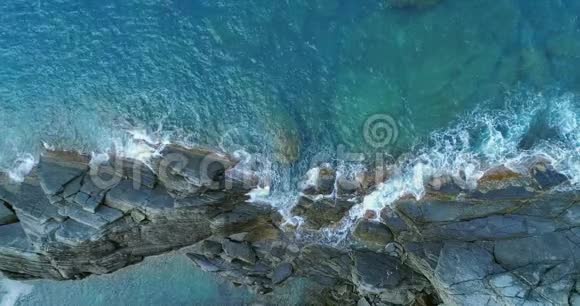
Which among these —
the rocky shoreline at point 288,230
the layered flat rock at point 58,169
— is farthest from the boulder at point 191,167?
the layered flat rock at point 58,169

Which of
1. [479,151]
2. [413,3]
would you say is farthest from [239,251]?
[413,3]

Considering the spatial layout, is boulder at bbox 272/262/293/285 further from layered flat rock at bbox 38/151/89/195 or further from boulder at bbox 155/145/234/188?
layered flat rock at bbox 38/151/89/195

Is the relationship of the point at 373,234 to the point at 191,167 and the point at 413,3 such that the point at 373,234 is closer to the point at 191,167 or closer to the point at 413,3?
the point at 191,167

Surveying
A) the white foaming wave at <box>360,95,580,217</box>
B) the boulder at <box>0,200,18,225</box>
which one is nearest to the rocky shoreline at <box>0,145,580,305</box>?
the boulder at <box>0,200,18,225</box>

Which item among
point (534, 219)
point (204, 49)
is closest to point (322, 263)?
point (534, 219)

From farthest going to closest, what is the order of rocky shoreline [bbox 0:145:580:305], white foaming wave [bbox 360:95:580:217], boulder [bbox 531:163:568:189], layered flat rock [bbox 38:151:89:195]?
layered flat rock [bbox 38:151:89:195] < white foaming wave [bbox 360:95:580:217] < boulder [bbox 531:163:568:189] < rocky shoreline [bbox 0:145:580:305]

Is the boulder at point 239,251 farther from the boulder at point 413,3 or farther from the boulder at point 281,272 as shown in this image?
the boulder at point 413,3

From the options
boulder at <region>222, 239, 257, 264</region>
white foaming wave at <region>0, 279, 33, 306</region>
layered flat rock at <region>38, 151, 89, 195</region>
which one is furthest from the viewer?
white foaming wave at <region>0, 279, 33, 306</region>
